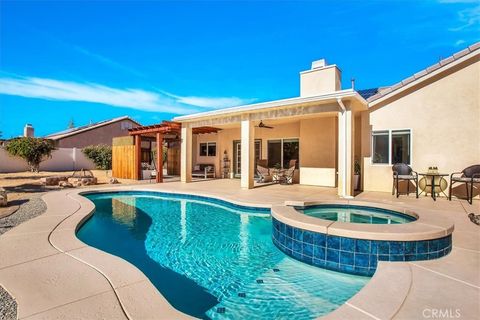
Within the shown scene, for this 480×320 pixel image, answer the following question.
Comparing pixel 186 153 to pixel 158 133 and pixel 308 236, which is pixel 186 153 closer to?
pixel 158 133

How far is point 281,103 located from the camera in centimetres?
972

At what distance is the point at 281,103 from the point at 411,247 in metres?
6.90

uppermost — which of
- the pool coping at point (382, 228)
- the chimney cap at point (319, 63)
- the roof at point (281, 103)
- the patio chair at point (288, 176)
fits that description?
the chimney cap at point (319, 63)

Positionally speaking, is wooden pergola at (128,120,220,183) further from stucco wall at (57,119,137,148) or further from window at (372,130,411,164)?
stucco wall at (57,119,137,148)

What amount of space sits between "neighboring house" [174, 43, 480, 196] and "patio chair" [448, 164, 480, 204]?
347 millimetres

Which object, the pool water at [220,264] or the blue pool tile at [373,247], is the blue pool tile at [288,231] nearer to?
the pool water at [220,264]

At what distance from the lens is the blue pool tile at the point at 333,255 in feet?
13.4

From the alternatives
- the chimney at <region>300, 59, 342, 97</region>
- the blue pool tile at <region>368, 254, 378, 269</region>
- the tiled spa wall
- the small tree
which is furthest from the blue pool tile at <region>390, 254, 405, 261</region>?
the small tree

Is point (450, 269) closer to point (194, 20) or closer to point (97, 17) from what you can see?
point (194, 20)

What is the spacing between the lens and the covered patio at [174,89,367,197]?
8.74m

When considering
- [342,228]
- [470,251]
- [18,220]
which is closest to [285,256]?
[342,228]

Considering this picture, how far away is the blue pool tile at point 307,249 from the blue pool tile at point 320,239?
12 cm

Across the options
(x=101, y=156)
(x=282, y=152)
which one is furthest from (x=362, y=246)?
(x=101, y=156)

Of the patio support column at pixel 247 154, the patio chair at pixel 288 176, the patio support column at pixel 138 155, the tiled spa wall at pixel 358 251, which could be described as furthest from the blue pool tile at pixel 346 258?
the patio support column at pixel 138 155
